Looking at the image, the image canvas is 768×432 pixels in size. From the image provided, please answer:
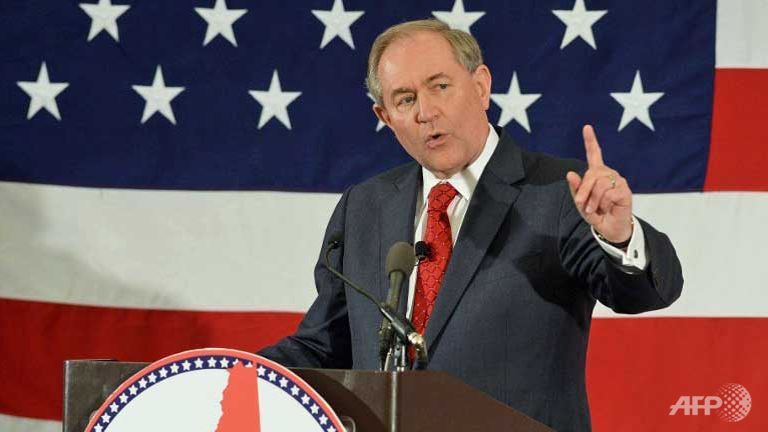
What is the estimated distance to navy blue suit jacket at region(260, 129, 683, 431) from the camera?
1792 mm

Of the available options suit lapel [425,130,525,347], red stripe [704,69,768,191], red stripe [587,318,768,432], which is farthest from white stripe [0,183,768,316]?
suit lapel [425,130,525,347]

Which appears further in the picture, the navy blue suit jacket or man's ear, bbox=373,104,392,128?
man's ear, bbox=373,104,392,128

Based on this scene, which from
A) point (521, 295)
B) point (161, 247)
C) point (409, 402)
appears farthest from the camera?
point (161, 247)

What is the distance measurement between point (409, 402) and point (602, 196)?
44 cm

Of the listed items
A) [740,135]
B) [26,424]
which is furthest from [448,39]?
[26,424]

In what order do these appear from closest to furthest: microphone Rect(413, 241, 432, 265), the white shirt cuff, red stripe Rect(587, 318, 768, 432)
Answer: the white shirt cuff
microphone Rect(413, 241, 432, 265)
red stripe Rect(587, 318, 768, 432)

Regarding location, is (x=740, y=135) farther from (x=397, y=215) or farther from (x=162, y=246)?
(x=162, y=246)

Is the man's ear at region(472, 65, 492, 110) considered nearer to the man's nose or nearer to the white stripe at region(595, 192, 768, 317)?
the man's nose

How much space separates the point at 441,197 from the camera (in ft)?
6.57

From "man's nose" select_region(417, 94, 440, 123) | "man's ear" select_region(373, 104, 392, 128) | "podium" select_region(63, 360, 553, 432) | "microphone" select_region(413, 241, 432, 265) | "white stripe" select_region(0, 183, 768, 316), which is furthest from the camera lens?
"white stripe" select_region(0, 183, 768, 316)

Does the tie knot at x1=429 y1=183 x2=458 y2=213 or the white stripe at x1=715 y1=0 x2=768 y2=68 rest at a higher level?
the white stripe at x1=715 y1=0 x2=768 y2=68

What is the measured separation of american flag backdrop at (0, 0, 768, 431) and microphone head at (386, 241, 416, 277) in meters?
1.73

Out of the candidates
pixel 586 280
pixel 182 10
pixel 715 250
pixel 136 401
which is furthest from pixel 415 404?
pixel 182 10

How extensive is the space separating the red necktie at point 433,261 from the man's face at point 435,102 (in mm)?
88
